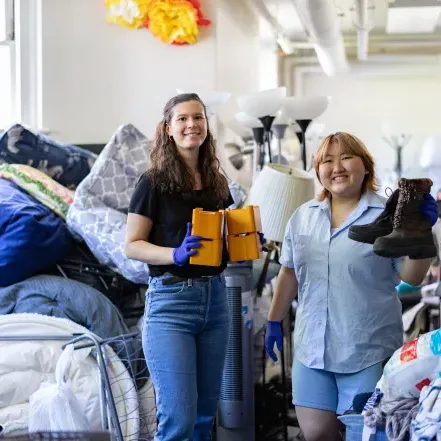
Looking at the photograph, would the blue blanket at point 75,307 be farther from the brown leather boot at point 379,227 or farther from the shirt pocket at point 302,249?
the brown leather boot at point 379,227

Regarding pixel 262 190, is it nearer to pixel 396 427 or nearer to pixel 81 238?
pixel 81 238

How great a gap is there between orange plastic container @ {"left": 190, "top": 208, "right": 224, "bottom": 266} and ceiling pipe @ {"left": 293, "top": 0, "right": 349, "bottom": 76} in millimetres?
2997

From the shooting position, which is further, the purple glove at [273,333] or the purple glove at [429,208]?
the purple glove at [273,333]

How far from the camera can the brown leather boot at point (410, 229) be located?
6.28 ft

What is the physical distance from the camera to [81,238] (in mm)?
3330

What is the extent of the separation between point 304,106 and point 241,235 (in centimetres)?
173

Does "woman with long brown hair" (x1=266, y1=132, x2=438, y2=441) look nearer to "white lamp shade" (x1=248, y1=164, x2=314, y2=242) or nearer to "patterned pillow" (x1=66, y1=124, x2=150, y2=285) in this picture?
"white lamp shade" (x1=248, y1=164, x2=314, y2=242)

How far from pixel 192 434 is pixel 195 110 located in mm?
901

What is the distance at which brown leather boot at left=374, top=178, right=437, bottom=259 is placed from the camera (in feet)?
6.28

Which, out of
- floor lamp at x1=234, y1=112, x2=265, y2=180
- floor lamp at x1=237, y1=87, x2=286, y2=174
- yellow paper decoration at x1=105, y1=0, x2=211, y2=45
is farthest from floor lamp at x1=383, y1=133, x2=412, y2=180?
floor lamp at x1=237, y1=87, x2=286, y2=174

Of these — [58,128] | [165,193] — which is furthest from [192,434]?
[58,128]

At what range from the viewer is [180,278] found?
2.18 m

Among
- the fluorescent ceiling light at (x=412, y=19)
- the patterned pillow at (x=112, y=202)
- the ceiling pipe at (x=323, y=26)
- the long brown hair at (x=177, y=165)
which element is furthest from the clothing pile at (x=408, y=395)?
the fluorescent ceiling light at (x=412, y=19)

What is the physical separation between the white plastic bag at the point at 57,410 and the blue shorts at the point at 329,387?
694 millimetres
